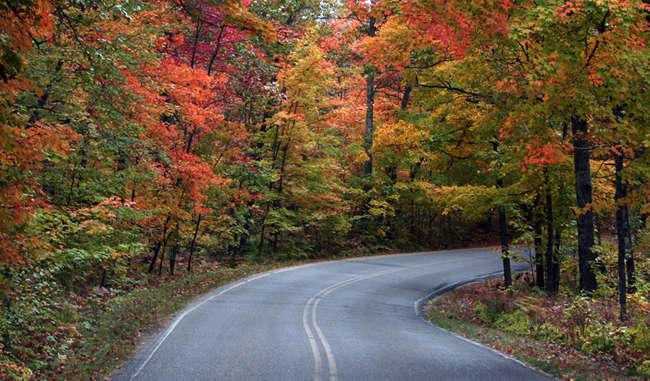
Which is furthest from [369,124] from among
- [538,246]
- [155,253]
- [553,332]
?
[553,332]

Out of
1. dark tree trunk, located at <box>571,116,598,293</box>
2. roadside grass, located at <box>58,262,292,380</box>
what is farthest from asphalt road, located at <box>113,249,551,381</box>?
dark tree trunk, located at <box>571,116,598,293</box>

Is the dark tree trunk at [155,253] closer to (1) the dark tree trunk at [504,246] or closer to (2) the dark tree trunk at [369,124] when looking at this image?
(1) the dark tree trunk at [504,246]

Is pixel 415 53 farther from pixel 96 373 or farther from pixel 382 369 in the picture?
pixel 96 373

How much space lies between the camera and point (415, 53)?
43.3 feet

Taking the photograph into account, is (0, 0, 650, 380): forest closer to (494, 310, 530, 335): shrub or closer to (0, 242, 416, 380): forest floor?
(0, 242, 416, 380): forest floor

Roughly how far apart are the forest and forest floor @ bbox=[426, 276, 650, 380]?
370 mm

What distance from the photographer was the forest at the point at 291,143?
8.62 meters

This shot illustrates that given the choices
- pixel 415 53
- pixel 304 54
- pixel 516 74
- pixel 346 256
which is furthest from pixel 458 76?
pixel 346 256

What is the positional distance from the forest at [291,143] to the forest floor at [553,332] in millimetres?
370

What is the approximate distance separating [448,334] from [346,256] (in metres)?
17.2

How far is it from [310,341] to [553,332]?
5.82m

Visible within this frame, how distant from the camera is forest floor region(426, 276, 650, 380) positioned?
9.80 metres

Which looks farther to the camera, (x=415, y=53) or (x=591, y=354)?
(x=415, y=53)

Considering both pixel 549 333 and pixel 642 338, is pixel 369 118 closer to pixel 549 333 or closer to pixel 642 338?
pixel 549 333
